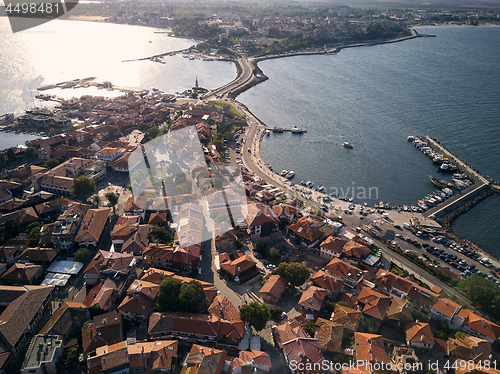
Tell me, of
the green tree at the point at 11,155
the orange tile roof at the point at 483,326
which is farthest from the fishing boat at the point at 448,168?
the green tree at the point at 11,155

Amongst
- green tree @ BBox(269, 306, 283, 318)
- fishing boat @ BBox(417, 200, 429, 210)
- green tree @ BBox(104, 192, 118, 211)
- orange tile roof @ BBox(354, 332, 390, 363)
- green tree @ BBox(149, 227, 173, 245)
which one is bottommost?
fishing boat @ BBox(417, 200, 429, 210)

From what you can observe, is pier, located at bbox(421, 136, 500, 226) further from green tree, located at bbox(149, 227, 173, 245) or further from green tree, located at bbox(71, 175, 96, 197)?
green tree, located at bbox(71, 175, 96, 197)

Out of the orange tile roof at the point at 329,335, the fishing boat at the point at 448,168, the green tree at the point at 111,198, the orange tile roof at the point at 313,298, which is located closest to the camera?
the orange tile roof at the point at 329,335

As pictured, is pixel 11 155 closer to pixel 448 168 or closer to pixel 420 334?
pixel 420 334

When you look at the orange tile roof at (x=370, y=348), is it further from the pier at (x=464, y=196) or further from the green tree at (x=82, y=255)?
the pier at (x=464, y=196)

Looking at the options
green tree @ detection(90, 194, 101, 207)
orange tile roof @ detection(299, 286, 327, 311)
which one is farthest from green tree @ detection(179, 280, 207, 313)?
green tree @ detection(90, 194, 101, 207)

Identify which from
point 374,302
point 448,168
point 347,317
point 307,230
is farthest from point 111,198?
point 448,168
